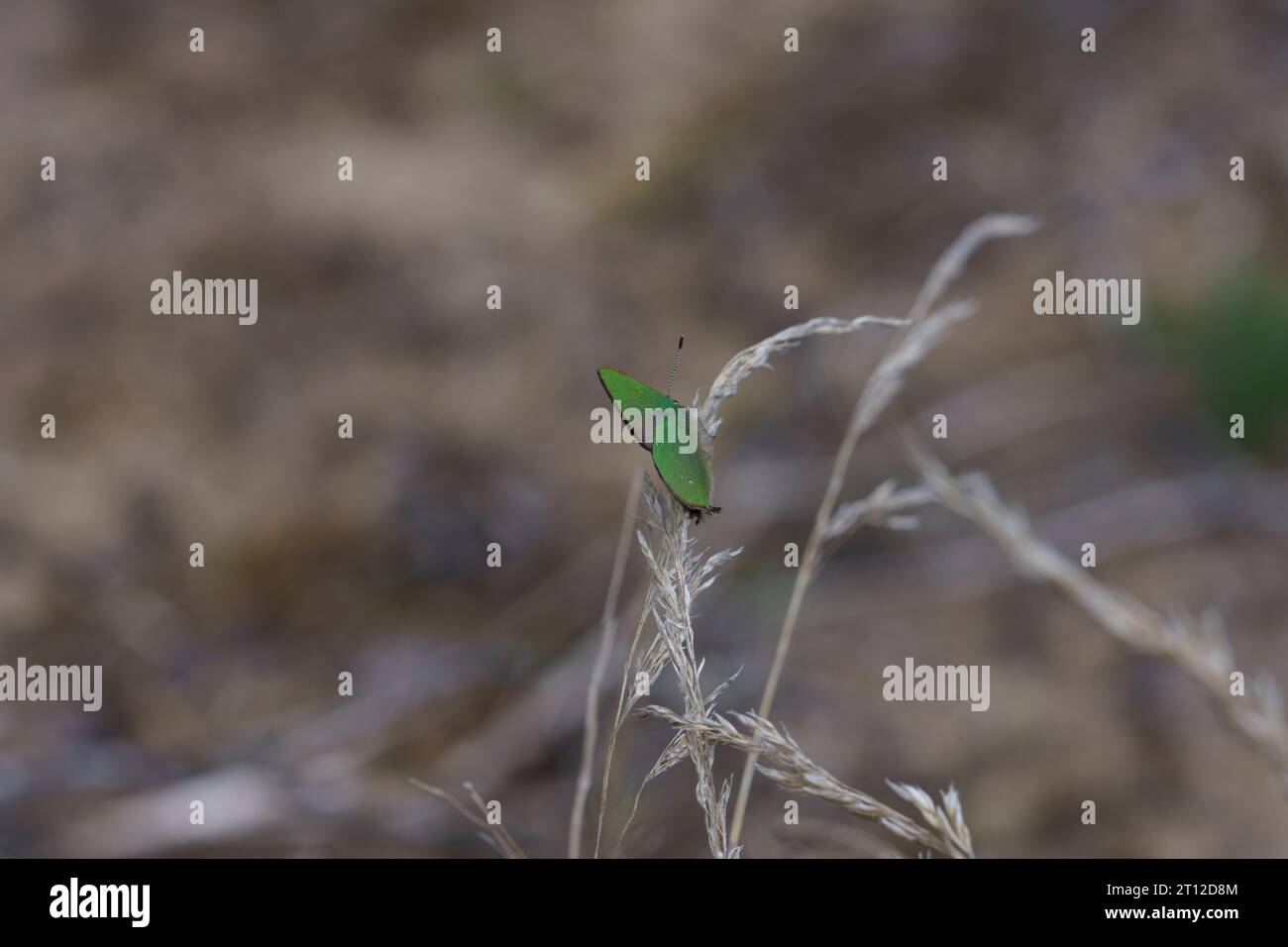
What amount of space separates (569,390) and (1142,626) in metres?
2.60

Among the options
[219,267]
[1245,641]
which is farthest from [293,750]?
[1245,641]

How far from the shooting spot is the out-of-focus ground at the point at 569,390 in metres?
2.51

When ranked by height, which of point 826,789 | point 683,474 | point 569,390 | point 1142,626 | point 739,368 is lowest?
point 826,789

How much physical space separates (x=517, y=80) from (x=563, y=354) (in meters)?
1.17

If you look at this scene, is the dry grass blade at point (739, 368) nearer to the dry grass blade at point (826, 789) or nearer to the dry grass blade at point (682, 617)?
the dry grass blade at point (682, 617)

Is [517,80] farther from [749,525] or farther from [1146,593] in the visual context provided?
[1146,593]

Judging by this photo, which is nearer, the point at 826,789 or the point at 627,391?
the point at 826,789

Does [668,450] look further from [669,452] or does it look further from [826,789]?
[826,789]

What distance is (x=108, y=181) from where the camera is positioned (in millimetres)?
3309

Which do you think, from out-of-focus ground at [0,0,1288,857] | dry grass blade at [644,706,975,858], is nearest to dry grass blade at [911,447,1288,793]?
dry grass blade at [644,706,975,858]

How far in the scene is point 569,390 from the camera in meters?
3.16

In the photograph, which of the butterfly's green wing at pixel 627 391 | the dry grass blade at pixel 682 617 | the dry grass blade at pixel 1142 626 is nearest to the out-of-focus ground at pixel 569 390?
the dry grass blade at pixel 682 617

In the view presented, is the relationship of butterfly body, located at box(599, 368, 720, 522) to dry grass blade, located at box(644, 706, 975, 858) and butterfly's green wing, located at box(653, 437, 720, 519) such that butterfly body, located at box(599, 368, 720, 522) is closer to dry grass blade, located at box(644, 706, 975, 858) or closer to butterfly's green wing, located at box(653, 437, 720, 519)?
→ butterfly's green wing, located at box(653, 437, 720, 519)

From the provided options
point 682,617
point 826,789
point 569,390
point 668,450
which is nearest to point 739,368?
point 668,450
